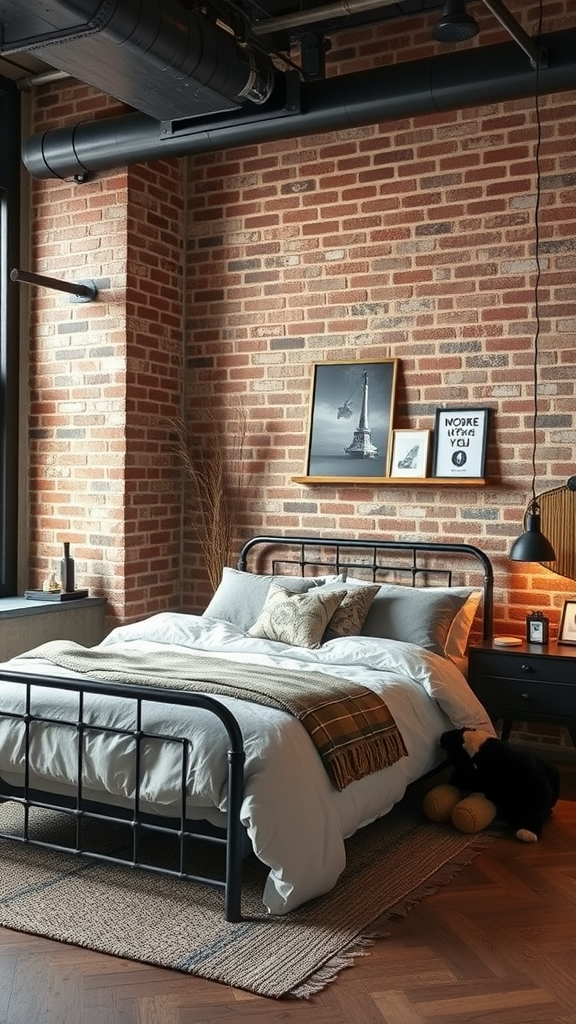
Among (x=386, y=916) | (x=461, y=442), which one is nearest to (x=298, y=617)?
(x=461, y=442)

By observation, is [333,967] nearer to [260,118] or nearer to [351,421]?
[351,421]

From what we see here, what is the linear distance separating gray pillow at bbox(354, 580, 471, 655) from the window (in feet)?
7.80

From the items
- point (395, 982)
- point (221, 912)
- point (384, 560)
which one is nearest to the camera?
point (395, 982)

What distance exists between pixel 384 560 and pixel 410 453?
2.01 feet

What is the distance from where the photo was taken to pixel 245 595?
5.57m

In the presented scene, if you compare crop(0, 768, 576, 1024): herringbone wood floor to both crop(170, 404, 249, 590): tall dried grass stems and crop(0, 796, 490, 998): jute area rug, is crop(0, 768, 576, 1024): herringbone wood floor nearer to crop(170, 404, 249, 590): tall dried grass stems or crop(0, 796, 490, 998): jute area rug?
crop(0, 796, 490, 998): jute area rug

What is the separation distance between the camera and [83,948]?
10.7 feet

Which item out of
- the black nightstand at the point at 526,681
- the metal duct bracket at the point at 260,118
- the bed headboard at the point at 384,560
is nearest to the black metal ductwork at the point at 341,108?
the metal duct bracket at the point at 260,118

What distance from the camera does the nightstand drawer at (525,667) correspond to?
4852 mm

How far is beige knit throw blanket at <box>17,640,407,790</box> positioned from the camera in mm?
3850

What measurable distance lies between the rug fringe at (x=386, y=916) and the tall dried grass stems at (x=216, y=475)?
253cm

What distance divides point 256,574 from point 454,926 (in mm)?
2892

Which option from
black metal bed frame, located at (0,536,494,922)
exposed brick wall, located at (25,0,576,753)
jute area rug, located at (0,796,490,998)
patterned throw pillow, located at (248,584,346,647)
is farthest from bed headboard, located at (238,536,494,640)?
black metal bed frame, located at (0,536,494,922)

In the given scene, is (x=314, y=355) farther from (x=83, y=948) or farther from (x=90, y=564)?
(x=83, y=948)
